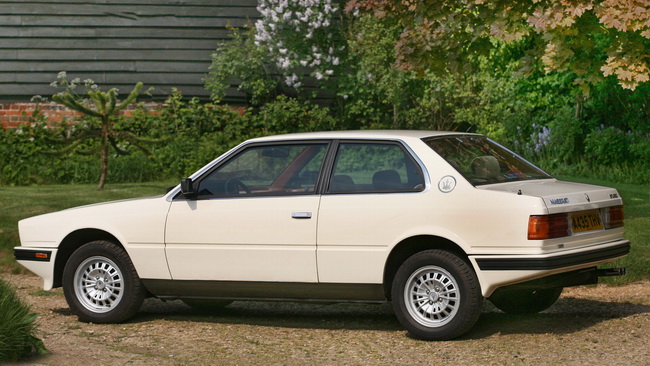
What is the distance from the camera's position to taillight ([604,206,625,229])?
743 centimetres

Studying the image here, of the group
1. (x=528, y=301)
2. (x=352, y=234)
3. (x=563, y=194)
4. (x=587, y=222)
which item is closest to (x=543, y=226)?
(x=563, y=194)

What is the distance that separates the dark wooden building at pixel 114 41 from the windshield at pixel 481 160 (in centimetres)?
1224

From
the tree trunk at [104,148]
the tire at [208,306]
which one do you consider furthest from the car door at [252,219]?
the tree trunk at [104,148]

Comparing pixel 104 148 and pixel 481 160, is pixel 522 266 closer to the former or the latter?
pixel 481 160

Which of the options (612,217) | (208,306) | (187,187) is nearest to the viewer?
(612,217)

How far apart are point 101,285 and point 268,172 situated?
166 centimetres

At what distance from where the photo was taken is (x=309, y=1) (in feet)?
64.3

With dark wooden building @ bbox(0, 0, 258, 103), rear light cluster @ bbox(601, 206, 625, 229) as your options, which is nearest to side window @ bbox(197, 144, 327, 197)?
rear light cluster @ bbox(601, 206, 625, 229)

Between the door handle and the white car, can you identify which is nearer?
the white car

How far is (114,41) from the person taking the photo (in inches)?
786

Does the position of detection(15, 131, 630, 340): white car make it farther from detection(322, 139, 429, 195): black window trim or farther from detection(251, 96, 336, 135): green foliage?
detection(251, 96, 336, 135): green foliage

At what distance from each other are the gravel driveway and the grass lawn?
106cm

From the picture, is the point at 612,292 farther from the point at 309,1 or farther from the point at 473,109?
the point at 309,1

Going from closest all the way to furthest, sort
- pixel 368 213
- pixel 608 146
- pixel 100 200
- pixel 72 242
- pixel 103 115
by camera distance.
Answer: pixel 368 213, pixel 72 242, pixel 100 200, pixel 103 115, pixel 608 146
